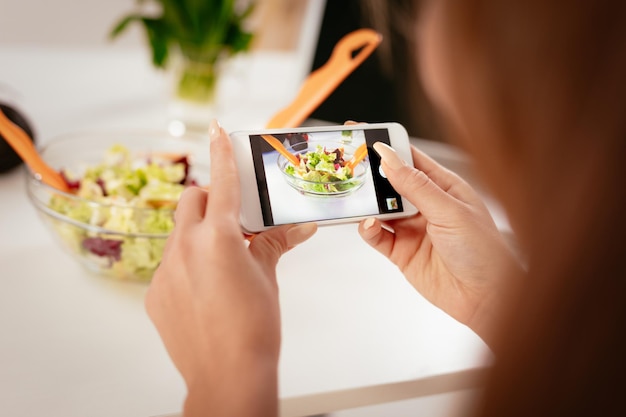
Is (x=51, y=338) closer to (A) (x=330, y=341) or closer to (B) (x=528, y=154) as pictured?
(A) (x=330, y=341)

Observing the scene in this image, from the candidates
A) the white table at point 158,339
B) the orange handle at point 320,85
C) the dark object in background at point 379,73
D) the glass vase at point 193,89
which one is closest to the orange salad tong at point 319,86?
the orange handle at point 320,85

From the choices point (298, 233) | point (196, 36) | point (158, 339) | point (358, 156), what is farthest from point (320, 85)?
point (196, 36)

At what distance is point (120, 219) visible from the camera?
2.44 ft

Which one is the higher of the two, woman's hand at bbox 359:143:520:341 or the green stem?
the green stem

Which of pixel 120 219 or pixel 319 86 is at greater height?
pixel 319 86

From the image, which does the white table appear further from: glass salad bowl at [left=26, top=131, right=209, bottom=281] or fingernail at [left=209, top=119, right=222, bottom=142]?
fingernail at [left=209, top=119, right=222, bottom=142]

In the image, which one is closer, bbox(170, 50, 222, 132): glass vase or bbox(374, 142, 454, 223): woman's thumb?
bbox(374, 142, 454, 223): woman's thumb

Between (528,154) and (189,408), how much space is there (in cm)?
33

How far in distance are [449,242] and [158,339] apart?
1.12ft

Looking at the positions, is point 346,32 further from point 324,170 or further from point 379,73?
point 324,170

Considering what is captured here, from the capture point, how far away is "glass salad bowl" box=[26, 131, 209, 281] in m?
0.75

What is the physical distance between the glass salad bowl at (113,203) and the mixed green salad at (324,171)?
168 mm

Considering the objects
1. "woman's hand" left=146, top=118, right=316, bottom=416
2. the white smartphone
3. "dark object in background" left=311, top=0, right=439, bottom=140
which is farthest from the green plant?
"woman's hand" left=146, top=118, right=316, bottom=416

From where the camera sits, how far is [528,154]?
0.37 m
